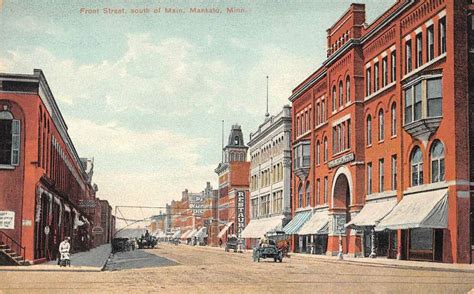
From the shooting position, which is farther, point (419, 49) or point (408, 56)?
point (408, 56)

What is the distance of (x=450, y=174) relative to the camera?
115ft

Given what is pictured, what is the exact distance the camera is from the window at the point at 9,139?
1220 inches

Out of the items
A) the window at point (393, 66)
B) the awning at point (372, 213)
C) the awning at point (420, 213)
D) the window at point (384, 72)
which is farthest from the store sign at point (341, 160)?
the awning at point (420, 213)

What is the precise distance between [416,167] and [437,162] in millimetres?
2912

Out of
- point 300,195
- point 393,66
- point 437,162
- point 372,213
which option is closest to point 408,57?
point 393,66

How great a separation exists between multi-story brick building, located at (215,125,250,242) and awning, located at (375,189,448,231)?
25.5 ft

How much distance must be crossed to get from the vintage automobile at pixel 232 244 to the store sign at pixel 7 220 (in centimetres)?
1882

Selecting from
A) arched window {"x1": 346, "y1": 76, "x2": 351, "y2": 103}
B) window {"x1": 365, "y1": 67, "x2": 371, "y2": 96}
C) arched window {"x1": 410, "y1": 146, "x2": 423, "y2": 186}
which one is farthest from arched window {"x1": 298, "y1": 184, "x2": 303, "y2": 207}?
arched window {"x1": 410, "y1": 146, "x2": 423, "y2": 186}

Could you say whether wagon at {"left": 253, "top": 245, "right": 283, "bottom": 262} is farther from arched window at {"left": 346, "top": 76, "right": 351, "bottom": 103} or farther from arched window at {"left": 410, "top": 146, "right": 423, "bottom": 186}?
arched window at {"left": 346, "top": 76, "right": 351, "bottom": 103}

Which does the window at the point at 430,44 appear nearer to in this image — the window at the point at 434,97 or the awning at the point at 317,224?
the window at the point at 434,97

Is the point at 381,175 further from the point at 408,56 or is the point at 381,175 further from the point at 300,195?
the point at 300,195

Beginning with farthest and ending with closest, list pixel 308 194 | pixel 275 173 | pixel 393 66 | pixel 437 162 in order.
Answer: pixel 275 173 < pixel 308 194 < pixel 393 66 < pixel 437 162

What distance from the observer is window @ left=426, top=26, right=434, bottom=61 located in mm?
37625

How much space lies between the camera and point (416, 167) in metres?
40.0
